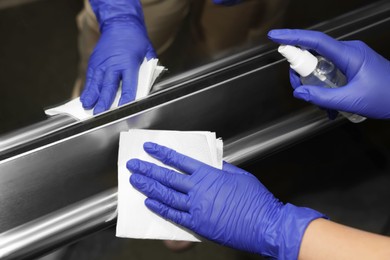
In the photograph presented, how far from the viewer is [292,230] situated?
0.66m

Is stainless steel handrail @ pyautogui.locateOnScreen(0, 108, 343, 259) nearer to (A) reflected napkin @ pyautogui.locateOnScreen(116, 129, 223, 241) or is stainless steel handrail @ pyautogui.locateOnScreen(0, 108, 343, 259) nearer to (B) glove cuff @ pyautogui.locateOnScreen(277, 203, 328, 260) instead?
(A) reflected napkin @ pyautogui.locateOnScreen(116, 129, 223, 241)

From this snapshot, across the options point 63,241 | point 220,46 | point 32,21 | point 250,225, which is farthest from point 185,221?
point 32,21

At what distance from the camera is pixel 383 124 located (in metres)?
1.32

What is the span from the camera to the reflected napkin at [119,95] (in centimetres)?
73

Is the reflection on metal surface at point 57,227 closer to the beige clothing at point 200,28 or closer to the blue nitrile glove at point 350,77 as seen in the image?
the blue nitrile glove at point 350,77

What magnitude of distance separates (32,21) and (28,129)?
0.92 metres

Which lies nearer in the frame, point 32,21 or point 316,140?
point 316,140

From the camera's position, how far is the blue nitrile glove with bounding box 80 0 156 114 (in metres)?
0.75

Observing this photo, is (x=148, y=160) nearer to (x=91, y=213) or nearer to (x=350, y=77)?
(x=91, y=213)

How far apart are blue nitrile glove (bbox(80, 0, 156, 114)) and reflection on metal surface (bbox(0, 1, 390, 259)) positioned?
0.06 meters

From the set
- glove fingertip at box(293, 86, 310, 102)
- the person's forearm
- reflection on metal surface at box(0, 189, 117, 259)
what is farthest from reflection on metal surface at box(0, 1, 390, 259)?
the person's forearm

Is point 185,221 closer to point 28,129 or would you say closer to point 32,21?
point 28,129

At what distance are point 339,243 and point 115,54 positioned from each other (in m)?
0.59

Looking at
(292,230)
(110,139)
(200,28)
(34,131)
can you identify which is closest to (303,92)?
(292,230)
